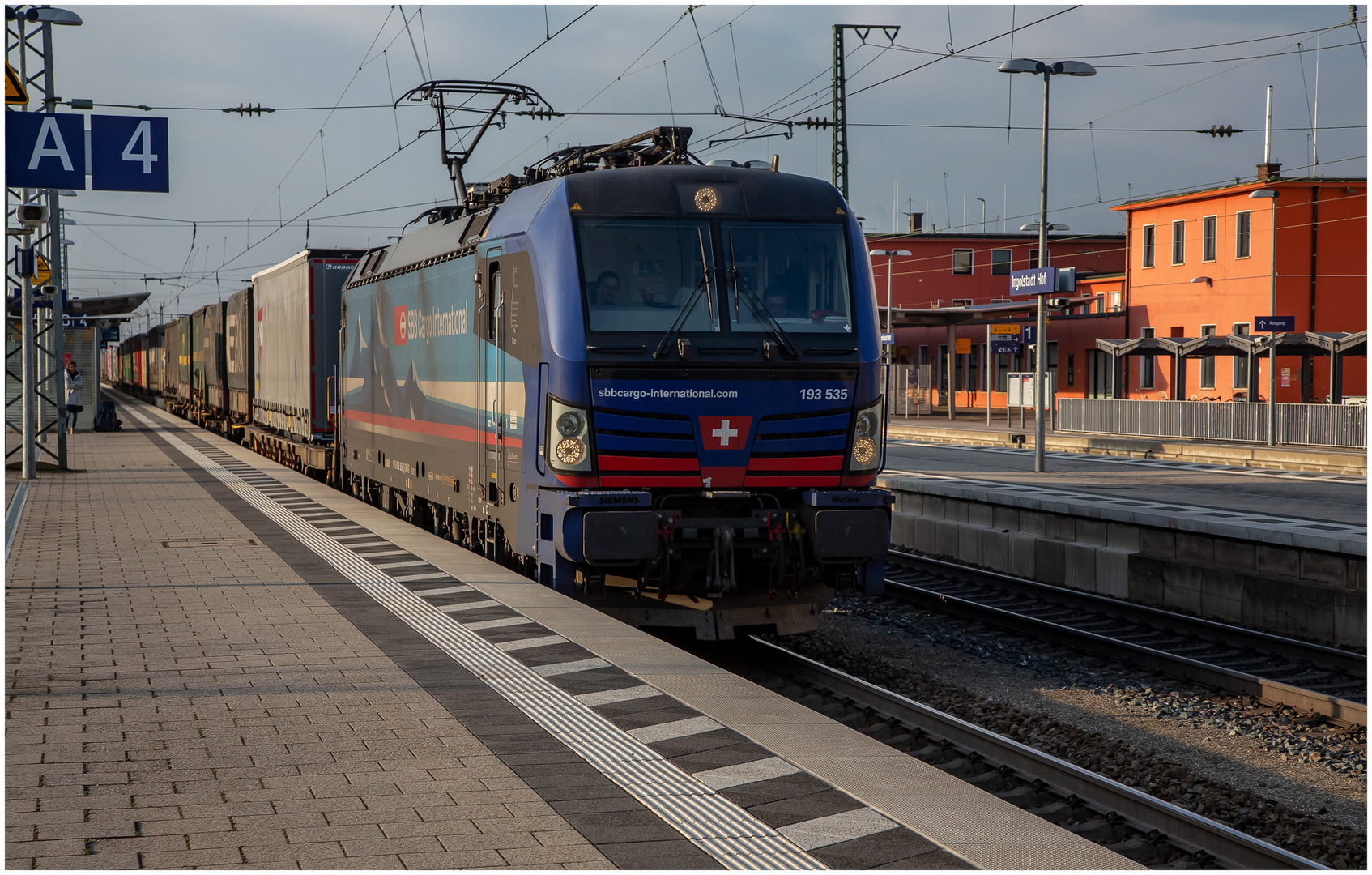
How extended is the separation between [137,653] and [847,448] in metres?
5.07

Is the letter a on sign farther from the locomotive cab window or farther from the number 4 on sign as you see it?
the locomotive cab window

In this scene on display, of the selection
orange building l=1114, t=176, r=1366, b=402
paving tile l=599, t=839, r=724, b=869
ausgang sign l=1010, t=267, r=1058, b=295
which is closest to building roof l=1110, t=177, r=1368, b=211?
orange building l=1114, t=176, r=1366, b=402

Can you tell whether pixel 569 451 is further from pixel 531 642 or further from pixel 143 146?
pixel 143 146

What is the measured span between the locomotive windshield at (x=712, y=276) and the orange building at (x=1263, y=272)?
98.0 ft

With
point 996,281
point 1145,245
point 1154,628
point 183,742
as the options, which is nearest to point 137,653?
point 183,742

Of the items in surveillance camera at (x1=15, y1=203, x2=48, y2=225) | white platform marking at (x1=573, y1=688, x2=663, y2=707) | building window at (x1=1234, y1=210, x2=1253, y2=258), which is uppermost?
building window at (x1=1234, y1=210, x2=1253, y2=258)

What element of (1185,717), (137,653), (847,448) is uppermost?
(847,448)

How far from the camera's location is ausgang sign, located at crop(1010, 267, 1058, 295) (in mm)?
21531

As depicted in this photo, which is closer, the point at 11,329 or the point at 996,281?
the point at 11,329

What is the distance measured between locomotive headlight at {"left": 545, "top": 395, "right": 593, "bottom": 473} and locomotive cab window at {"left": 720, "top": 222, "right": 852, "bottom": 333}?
1380 millimetres

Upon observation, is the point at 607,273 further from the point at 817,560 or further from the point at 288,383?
the point at 288,383

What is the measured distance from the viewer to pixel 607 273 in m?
9.40

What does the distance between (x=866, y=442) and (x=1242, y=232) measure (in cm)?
3511

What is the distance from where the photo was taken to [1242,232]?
40.2 meters
